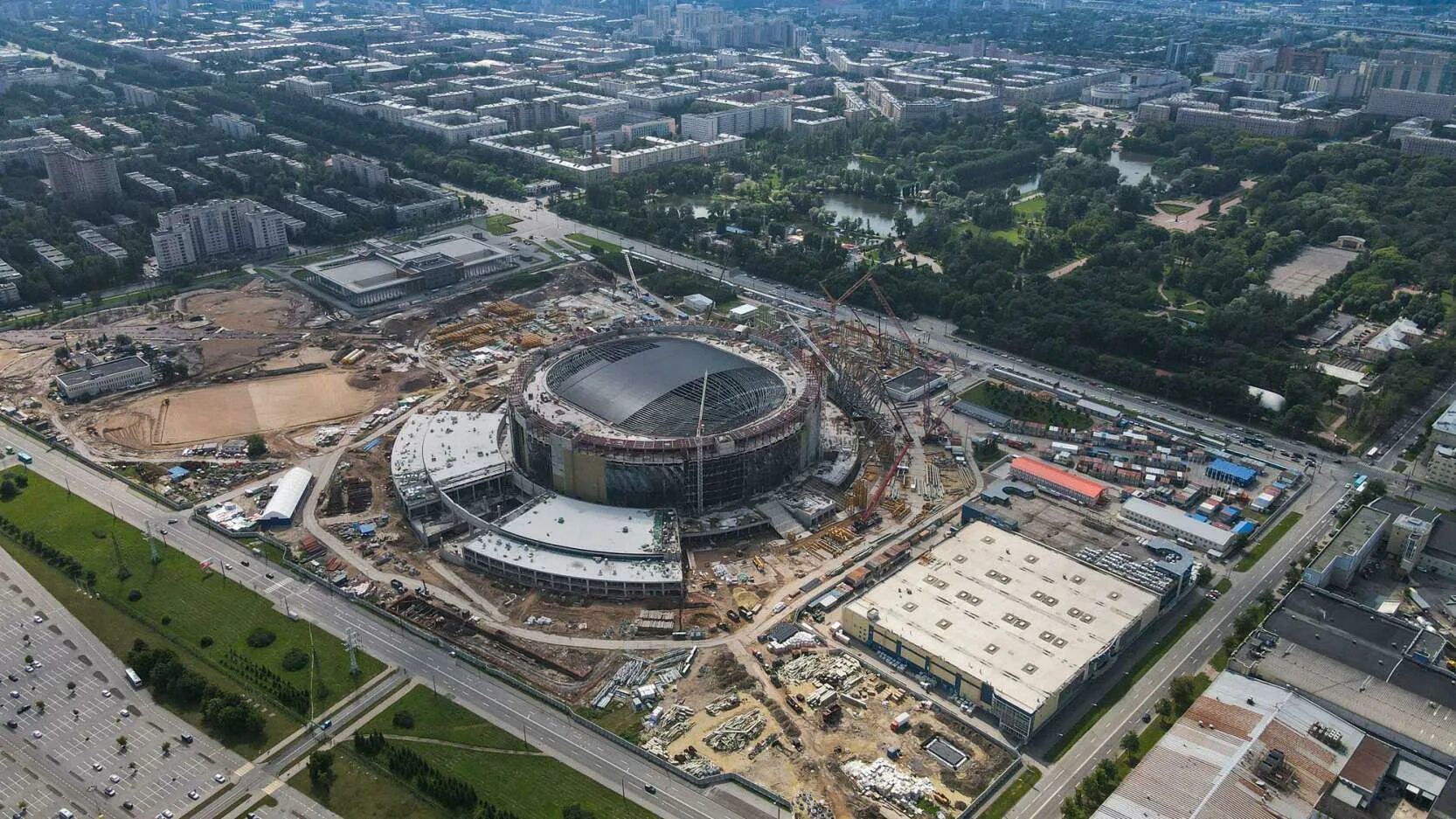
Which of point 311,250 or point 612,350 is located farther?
point 311,250

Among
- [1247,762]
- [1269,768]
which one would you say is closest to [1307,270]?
[1269,768]

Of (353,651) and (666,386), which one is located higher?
(666,386)

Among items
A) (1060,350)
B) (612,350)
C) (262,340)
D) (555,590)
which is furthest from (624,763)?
(262,340)

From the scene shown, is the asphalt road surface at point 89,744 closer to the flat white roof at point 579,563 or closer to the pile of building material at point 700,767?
the pile of building material at point 700,767

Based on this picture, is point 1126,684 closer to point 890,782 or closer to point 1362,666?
point 1362,666

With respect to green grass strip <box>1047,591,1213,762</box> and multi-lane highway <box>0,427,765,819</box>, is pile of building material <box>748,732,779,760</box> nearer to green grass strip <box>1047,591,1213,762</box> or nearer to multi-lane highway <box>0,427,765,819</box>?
multi-lane highway <box>0,427,765,819</box>

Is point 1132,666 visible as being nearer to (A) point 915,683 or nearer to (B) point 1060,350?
(A) point 915,683

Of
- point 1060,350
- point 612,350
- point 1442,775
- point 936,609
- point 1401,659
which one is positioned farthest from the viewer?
point 1060,350

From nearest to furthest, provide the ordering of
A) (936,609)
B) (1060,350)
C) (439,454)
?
1. (936,609)
2. (439,454)
3. (1060,350)
